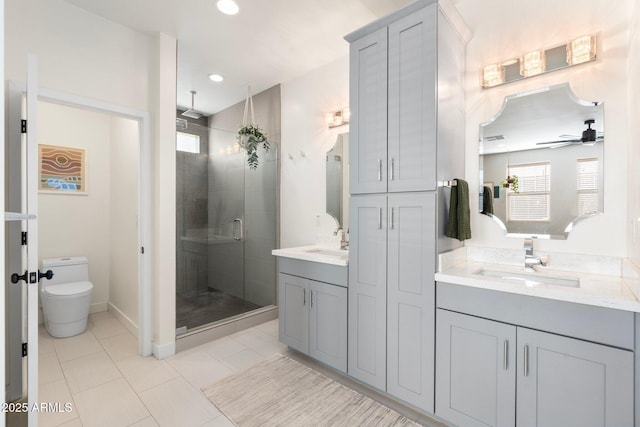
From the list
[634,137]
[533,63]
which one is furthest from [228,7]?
[634,137]

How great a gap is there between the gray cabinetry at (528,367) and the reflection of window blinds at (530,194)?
756 millimetres

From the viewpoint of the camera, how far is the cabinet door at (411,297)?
76.4 inches

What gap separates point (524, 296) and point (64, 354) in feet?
12.2

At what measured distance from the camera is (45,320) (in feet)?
11.0

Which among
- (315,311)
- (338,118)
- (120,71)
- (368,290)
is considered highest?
(120,71)

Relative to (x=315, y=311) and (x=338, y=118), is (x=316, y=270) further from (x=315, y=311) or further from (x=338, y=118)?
(x=338, y=118)

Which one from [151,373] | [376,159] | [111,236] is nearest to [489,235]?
[376,159]

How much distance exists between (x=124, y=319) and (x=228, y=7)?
339 cm

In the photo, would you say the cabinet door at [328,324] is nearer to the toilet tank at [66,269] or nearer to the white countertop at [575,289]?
the white countertop at [575,289]

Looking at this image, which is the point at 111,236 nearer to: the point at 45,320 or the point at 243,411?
the point at 45,320

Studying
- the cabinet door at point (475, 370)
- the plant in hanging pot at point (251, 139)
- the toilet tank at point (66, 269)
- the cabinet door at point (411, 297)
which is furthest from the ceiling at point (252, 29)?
the toilet tank at point (66, 269)

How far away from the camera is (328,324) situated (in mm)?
2490

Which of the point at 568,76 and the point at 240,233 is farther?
the point at 240,233

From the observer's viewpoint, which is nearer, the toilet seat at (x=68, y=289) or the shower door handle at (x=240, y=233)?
the toilet seat at (x=68, y=289)
